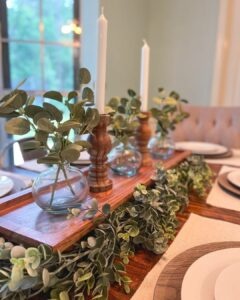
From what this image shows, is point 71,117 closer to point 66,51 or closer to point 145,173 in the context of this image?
point 145,173

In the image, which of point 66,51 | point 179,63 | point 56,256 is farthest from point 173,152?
point 179,63

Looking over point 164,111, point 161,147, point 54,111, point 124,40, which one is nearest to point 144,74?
point 164,111

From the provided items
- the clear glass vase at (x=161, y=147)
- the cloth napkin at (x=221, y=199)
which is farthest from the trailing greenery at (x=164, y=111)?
the cloth napkin at (x=221, y=199)

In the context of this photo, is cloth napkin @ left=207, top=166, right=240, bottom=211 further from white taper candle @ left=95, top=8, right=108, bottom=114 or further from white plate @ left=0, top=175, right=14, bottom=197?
white plate @ left=0, top=175, right=14, bottom=197

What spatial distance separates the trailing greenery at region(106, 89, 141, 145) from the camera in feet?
2.89

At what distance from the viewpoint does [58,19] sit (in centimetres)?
221

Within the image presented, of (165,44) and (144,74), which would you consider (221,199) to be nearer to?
(144,74)

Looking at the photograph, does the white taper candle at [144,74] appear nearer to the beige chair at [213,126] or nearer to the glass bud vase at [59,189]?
the glass bud vase at [59,189]

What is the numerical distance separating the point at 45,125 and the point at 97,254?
247mm

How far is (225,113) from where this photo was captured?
5.80 ft

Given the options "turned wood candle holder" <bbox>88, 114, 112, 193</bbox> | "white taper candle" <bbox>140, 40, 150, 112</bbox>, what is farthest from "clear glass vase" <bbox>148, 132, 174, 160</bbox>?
"turned wood candle holder" <bbox>88, 114, 112, 193</bbox>

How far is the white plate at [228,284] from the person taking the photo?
1.43 ft

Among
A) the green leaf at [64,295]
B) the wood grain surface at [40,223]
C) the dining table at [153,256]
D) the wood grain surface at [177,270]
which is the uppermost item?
the wood grain surface at [40,223]

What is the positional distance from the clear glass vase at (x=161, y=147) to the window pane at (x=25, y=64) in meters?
1.29
